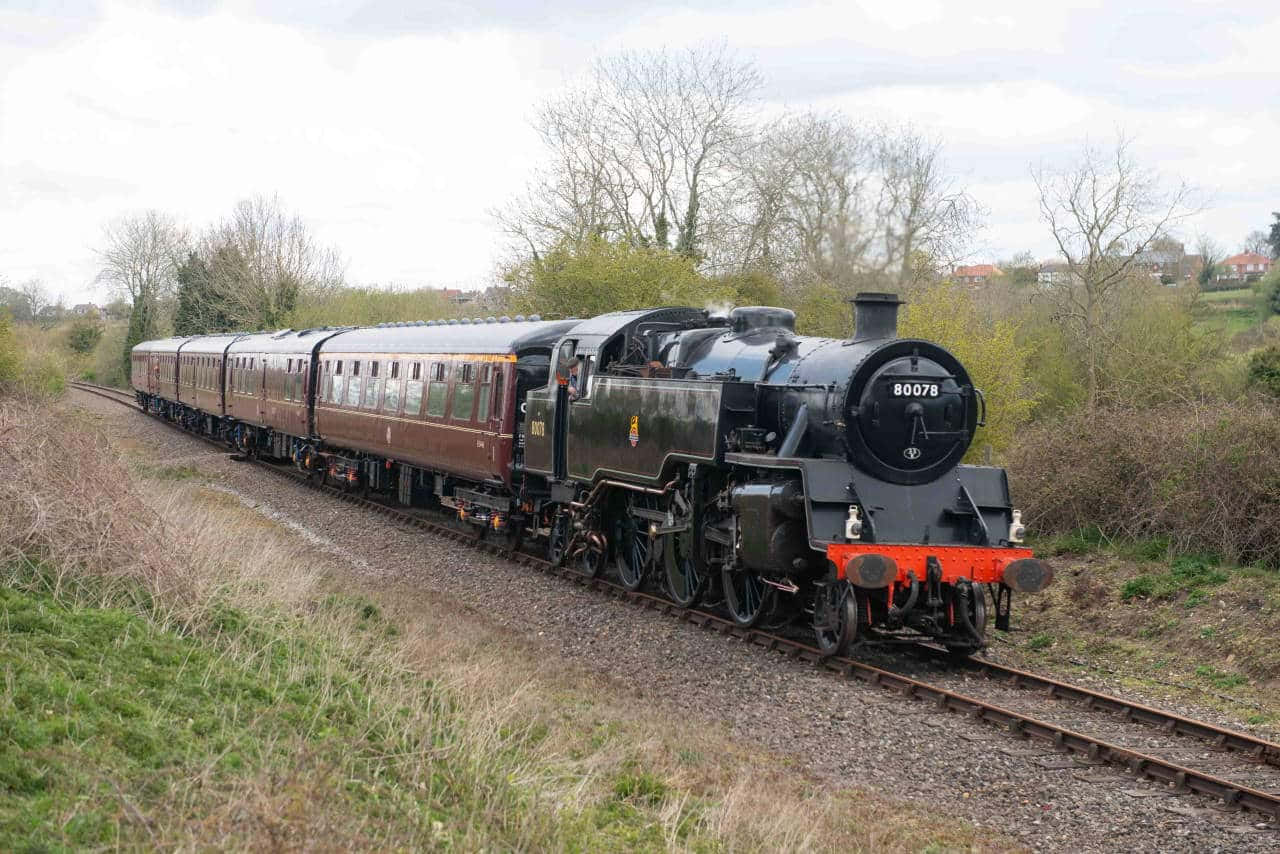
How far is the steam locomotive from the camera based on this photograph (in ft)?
32.8

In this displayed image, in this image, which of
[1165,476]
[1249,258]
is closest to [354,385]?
[1165,476]

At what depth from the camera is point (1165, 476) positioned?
45.3ft

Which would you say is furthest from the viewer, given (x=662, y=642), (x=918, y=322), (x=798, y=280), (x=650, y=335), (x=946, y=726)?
(x=798, y=280)

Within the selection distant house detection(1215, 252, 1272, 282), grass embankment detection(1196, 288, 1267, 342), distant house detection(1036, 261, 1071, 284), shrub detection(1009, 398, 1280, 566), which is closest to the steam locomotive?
shrub detection(1009, 398, 1280, 566)

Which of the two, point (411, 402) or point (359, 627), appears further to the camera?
point (411, 402)

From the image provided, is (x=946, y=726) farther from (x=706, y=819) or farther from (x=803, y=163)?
(x=803, y=163)

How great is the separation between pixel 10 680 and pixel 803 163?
26.8 metres

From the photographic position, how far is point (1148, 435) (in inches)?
561

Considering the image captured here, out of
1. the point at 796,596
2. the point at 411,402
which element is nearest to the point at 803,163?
the point at 411,402

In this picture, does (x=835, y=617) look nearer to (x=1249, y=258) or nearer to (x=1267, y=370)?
(x=1267, y=370)

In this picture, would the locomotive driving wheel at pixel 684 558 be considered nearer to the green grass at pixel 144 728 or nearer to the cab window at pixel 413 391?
the green grass at pixel 144 728

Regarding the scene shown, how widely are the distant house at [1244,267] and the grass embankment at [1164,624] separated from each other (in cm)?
3632

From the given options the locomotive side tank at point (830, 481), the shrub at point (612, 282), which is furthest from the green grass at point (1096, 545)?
the shrub at point (612, 282)

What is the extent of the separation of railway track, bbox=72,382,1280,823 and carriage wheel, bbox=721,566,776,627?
17 centimetres
